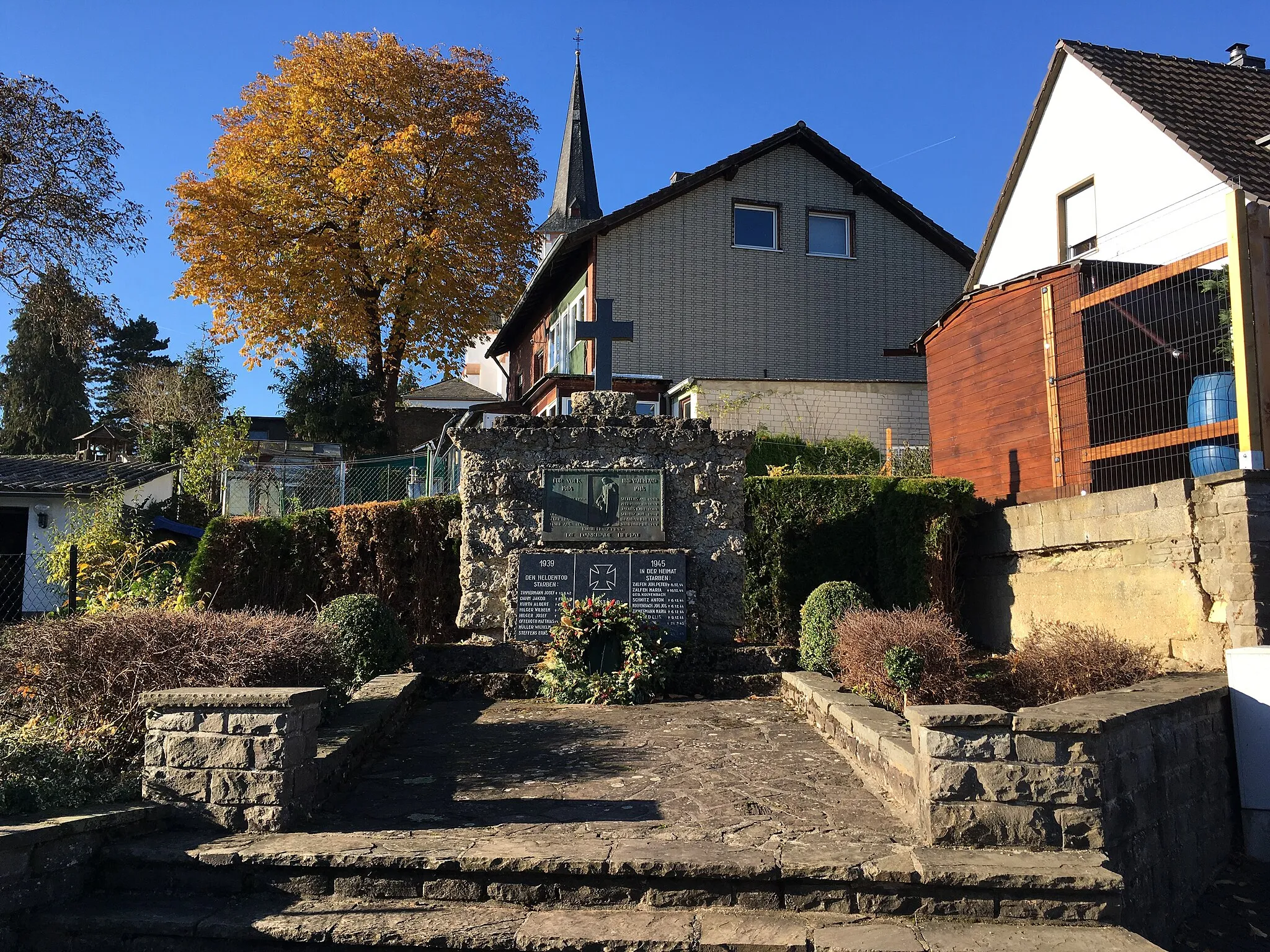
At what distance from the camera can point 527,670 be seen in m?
9.01

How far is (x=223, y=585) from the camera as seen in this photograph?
36.6 ft

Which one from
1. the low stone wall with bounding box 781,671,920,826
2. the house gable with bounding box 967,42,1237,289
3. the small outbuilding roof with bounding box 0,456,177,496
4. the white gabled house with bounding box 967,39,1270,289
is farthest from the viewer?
the small outbuilding roof with bounding box 0,456,177,496

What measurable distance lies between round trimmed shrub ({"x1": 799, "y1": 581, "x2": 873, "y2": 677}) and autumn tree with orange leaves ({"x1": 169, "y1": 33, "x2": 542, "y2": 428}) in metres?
18.5

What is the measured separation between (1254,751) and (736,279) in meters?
17.1

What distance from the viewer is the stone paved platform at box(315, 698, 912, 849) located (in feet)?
16.0

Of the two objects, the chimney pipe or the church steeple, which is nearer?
the chimney pipe

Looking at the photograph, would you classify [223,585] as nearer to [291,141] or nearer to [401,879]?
[401,879]

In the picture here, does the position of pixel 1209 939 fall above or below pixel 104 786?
below

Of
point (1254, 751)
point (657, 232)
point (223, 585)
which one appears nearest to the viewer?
point (1254, 751)

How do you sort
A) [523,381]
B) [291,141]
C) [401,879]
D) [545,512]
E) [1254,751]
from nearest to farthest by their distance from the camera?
[401,879] → [1254,751] → [545,512] → [291,141] → [523,381]

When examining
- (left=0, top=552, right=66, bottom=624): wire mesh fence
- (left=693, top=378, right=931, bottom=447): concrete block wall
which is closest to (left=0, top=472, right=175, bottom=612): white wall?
(left=0, top=552, right=66, bottom=624): wire mesh fence

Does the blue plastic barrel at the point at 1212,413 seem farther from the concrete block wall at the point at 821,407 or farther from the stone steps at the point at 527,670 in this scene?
the concrete block wall at the point at 821,407

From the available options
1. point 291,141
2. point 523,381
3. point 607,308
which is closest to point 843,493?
point 607,308

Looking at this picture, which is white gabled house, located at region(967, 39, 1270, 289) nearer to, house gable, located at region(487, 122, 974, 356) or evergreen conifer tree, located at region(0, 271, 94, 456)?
house gable, located at region(487, 122, 974, 356)
